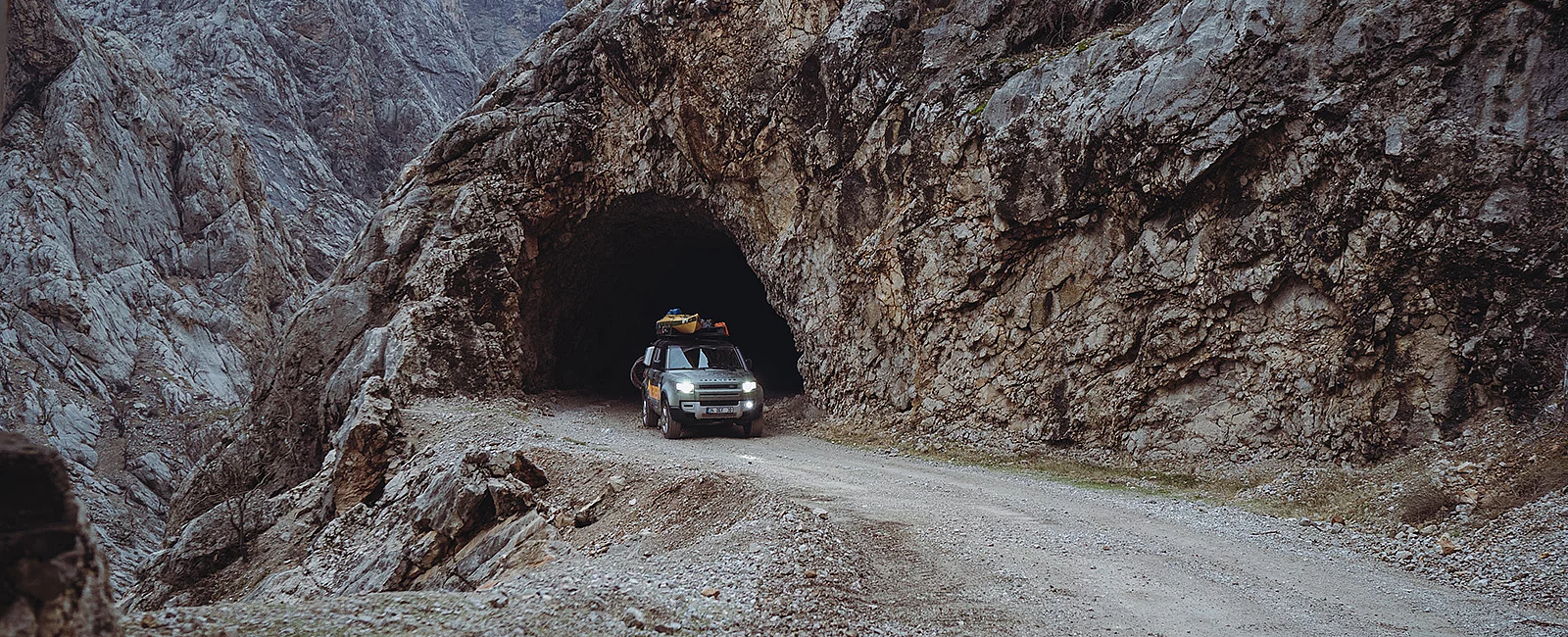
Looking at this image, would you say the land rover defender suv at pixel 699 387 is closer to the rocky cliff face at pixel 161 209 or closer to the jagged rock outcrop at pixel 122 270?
the rocky cliff face at pixel 161 209

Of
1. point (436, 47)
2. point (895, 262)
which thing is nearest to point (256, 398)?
point (895, 262)

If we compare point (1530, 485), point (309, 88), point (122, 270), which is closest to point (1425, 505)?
point (1530, 485)

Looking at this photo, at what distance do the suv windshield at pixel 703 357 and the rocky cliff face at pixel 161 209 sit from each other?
1228 inches

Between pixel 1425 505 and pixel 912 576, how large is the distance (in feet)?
21.4

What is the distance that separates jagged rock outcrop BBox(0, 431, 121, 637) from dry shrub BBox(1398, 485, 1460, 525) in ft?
38.7

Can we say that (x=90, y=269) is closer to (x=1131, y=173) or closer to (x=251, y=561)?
(x=251, y=561)

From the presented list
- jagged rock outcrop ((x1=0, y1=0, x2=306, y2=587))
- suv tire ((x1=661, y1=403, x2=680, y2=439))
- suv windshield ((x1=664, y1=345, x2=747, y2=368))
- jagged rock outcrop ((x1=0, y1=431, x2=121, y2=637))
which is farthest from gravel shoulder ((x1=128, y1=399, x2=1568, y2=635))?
jagged rock outcrop ((x1=0, y1=0, x2=306, y2=587))

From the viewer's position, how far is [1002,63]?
666 inches

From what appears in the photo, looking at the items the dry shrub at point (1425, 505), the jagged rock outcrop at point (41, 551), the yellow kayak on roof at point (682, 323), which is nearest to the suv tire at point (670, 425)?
the yellow kayak on roof at point (682, 323)

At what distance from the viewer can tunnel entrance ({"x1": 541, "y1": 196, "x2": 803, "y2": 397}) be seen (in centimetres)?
2497

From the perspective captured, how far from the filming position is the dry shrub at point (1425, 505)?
9.29m

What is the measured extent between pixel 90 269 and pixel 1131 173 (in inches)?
2220

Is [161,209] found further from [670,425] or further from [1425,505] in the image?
[1425,505]

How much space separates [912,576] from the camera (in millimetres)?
7480
